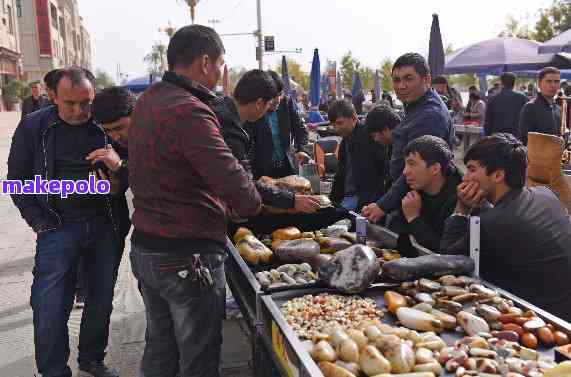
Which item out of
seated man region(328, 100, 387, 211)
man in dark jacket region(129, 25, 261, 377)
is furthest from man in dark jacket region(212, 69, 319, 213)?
seated man region(328, 100, 387, 211)

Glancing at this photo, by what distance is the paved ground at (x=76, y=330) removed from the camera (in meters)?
3.78

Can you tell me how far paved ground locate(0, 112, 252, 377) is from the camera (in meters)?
3.78

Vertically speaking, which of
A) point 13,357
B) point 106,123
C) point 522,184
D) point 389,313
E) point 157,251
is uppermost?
point 106,123

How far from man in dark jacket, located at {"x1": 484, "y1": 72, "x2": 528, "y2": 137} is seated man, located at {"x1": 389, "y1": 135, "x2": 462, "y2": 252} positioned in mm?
6212

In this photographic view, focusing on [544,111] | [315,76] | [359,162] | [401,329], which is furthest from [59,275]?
[315,76]

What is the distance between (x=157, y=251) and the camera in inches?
91.6

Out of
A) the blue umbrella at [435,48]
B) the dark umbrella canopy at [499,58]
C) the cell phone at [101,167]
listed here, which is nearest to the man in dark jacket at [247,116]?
the cell phone at [101,167]

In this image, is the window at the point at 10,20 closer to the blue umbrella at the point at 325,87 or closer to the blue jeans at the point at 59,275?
the blue umbrella at the point at 325,87

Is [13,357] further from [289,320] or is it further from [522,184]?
[522,184]

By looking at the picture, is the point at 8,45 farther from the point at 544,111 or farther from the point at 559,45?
the point at 544,111

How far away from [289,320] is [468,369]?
26.7 inches

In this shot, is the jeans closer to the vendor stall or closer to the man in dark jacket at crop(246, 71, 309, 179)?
the vendor stall

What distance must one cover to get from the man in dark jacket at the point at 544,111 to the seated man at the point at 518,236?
4.43m

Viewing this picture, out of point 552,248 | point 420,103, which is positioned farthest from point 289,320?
point 420,103
